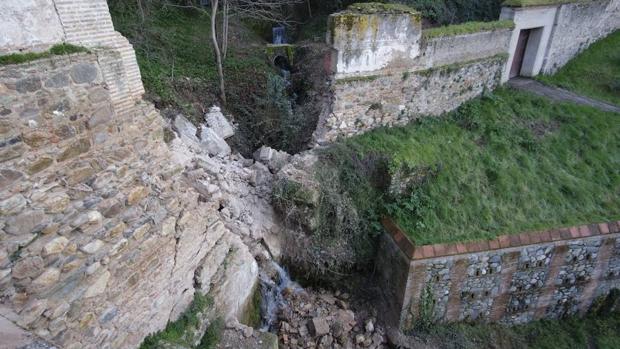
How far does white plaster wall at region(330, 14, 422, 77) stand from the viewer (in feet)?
21.9

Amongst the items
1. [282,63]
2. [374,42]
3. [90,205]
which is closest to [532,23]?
[374,42]

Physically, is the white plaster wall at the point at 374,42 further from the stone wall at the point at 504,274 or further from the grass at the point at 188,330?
the grass at the point at 188,330

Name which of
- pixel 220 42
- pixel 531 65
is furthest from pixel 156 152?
pixel 531 65

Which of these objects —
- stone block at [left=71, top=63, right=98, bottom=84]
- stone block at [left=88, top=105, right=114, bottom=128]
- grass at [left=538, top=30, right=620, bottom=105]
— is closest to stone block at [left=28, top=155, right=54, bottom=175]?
stone block at [left=88, top=105, right=114, bottom=128]

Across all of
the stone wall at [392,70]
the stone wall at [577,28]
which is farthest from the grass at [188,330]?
the stone wall at [577,28]

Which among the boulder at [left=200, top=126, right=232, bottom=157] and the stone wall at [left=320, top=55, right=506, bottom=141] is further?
the stone wall at [left=320, top=55, right=506, bottom=141]

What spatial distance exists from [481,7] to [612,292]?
8.38m

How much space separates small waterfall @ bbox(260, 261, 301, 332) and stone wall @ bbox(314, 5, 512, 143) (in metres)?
2.43

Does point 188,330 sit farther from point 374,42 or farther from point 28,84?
point 374,42

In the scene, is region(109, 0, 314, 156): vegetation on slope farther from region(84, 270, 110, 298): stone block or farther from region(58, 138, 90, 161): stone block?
region(84, 270, 110, 298): stone block

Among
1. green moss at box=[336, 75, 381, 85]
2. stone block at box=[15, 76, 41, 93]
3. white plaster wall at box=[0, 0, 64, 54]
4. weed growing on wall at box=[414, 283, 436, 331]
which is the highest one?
white plaster wall at box=[0, 0, 64, 54]

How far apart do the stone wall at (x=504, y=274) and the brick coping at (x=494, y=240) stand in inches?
0.6

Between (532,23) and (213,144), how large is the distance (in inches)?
331

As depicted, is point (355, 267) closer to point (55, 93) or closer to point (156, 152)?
point (156, 152)
